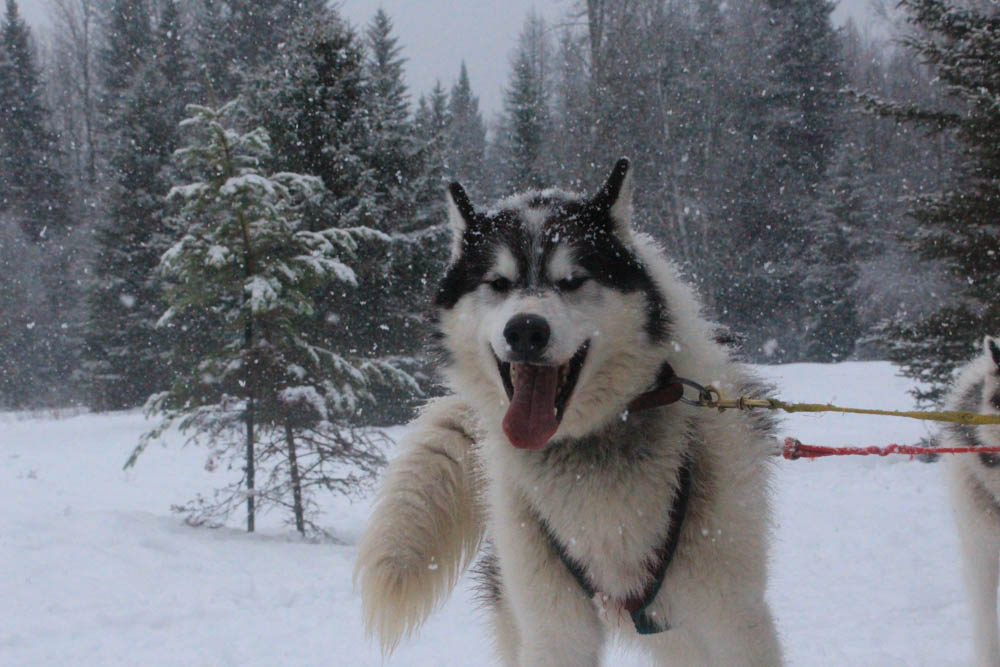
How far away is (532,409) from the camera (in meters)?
2.11

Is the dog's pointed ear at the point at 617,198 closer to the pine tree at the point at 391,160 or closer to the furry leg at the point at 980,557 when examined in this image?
the furry leg at the point at 980,557

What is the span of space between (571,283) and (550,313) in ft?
0.82

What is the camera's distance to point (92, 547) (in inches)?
226

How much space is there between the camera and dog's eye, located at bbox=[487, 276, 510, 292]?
2.30 m

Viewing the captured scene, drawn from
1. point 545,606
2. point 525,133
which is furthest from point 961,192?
point 525,133

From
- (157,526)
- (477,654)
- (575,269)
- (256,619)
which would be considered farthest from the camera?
(157,526)

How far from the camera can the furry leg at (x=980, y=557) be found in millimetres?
3209

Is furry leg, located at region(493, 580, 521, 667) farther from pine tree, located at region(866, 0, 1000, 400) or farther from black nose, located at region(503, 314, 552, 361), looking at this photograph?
pine tree, located at region(866, 0, 1000, 400)

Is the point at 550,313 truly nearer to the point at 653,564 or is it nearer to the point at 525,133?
the point at 653,564

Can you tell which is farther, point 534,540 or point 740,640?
point 534,540

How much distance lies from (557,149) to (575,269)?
1718 centimetres

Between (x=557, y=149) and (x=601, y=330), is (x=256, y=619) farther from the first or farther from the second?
(x=557, y=149)

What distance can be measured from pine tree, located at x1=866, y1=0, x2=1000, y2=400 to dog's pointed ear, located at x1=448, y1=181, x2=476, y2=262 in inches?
268

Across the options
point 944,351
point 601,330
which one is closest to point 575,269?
point 601,330
